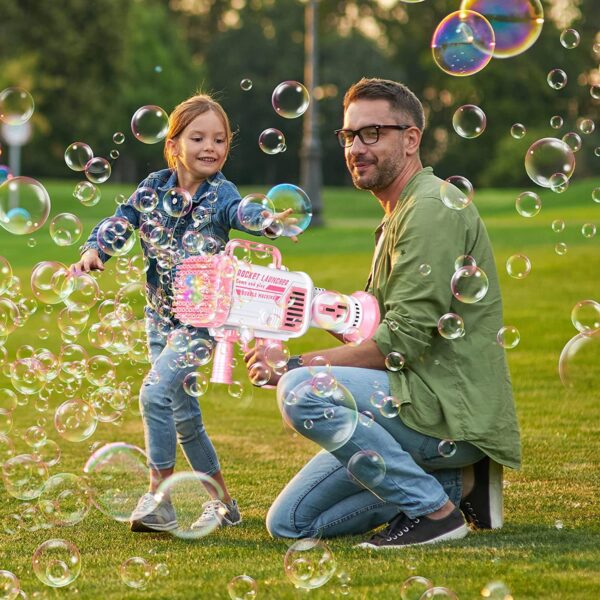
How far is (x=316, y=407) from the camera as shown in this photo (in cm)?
407

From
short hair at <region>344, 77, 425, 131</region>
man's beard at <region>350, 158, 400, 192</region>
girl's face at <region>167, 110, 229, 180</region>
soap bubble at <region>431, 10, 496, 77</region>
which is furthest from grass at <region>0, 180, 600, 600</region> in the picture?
soap bubble at <region>431, 10, 496, 77</region>

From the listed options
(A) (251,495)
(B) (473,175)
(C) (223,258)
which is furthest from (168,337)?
(B) (473,175)

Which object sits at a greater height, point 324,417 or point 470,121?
point 470,121

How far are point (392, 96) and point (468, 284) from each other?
2.47 ft

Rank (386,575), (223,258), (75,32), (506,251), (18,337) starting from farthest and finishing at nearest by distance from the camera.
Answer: (75,32)
(506,251)
(18,337)
(223,258)
(386,575)

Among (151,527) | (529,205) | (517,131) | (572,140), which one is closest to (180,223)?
(151,527)

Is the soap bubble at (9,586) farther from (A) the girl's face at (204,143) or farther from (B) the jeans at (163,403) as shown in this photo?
(A) the girl's face at (204,143)

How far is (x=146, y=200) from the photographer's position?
4.74 metres

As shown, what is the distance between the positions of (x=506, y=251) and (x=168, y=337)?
1398cm

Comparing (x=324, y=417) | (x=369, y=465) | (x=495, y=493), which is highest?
(x=324, y=417)

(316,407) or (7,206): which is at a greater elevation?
(7,206)

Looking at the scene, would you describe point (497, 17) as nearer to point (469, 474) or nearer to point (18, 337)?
point (469, 474)

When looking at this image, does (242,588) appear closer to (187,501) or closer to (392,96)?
(187,501)

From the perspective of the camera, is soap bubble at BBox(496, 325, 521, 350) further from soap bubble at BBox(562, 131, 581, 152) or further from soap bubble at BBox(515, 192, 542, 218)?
soap bubble at BBox(562, 131, 581, 152)
